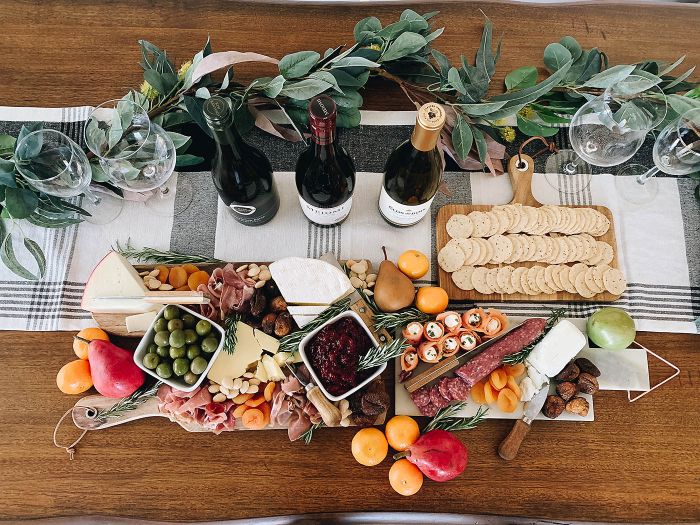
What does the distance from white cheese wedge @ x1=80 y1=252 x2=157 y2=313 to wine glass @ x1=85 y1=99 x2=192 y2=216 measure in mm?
123

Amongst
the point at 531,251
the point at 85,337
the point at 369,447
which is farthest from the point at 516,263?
the point at 85,337

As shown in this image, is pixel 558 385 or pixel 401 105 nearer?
pixel 558 385

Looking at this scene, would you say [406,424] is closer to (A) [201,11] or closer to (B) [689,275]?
(B) [689,275]

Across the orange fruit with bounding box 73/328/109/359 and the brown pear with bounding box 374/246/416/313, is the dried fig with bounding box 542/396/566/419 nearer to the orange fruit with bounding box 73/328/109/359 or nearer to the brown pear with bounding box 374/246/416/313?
the brown pear with bounding box 374/246/416/313

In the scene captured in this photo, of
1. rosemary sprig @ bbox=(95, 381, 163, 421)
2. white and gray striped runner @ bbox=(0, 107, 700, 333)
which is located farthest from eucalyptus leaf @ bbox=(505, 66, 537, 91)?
rosemary sprig @ bbox=(95, 381, 163, 421)

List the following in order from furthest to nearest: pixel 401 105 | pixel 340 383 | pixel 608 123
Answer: pixel 401 105, pixel 608 123, pixel 340 383

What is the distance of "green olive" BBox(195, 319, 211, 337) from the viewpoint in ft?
2.36

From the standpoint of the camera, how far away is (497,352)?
76 centimetres

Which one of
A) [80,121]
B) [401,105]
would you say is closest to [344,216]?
[401,105]

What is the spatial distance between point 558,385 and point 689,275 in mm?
318

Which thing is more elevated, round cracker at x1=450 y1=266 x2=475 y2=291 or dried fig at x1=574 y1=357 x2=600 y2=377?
round cracker at x1=450 y1=266 x2=475 y2=291

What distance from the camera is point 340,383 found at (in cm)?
70

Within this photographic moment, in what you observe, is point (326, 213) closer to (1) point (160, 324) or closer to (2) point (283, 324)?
(2) point (283, 324)

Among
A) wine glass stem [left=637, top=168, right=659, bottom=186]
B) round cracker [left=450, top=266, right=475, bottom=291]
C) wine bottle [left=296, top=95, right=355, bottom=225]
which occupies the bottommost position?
round cracker [left=450, top=266, right=475, bottom=291]
